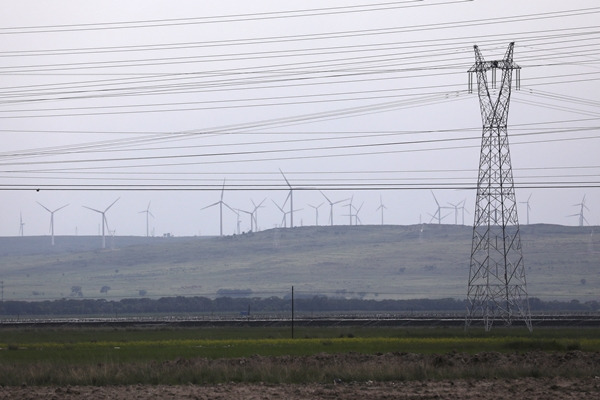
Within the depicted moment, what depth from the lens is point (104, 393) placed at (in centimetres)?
3569

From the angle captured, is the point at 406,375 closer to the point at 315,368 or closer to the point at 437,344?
the point at 315,368

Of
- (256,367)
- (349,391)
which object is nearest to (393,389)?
(349,391)

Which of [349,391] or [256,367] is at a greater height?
[256,367]

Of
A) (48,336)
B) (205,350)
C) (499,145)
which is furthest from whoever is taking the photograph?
(48,336)

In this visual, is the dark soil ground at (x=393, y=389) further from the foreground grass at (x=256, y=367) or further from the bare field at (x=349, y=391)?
the foreground grass at (x=256, y=367)

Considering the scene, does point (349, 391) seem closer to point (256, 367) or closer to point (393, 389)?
point (393, 389)

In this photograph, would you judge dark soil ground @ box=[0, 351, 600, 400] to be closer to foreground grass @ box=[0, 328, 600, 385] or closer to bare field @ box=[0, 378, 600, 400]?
bare field @ box=[0, 378, 600, 400]

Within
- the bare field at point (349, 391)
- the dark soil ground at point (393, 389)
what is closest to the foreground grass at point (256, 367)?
the dark soil ground at point (393, 389)

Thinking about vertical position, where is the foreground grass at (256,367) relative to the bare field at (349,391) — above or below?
above

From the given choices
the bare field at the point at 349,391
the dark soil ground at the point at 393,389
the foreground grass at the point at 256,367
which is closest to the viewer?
the bare field at the point at 349,391

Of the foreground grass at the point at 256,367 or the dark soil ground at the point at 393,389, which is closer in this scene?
the dark soil ground at the point at 393,389

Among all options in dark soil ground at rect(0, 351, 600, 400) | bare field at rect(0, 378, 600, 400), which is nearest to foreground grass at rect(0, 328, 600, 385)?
dark soil ground at rect(0, 351, 600, 400)

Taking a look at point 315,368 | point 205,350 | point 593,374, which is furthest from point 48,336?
point 593,374

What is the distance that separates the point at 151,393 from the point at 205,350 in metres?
25.9
